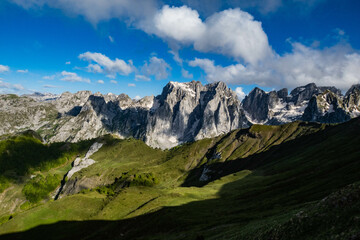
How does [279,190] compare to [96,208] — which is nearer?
[279,190]

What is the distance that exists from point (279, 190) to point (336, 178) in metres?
21.1

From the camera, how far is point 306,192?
7019 cm

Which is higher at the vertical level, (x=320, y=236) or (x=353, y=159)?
(x=320, y=236)

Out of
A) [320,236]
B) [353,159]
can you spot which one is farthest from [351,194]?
[353,159]

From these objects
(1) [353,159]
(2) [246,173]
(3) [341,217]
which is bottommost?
(2) [246,173]

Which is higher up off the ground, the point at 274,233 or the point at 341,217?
the point at 341,217

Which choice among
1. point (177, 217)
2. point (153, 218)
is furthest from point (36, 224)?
point (177, 217)

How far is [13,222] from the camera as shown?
131m

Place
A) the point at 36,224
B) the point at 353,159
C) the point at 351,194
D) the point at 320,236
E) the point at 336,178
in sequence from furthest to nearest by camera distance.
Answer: the point at 36,224 < the point at 353,159 < the point at 336,178 < the point at 351,194 < the point at 320,236

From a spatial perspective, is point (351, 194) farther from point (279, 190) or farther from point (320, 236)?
point (279, 190)

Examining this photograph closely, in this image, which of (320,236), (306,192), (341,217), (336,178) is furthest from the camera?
(336,178)

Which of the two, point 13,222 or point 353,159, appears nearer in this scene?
point 353,159

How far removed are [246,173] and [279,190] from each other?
343ft

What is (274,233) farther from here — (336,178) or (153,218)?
(153,218)
